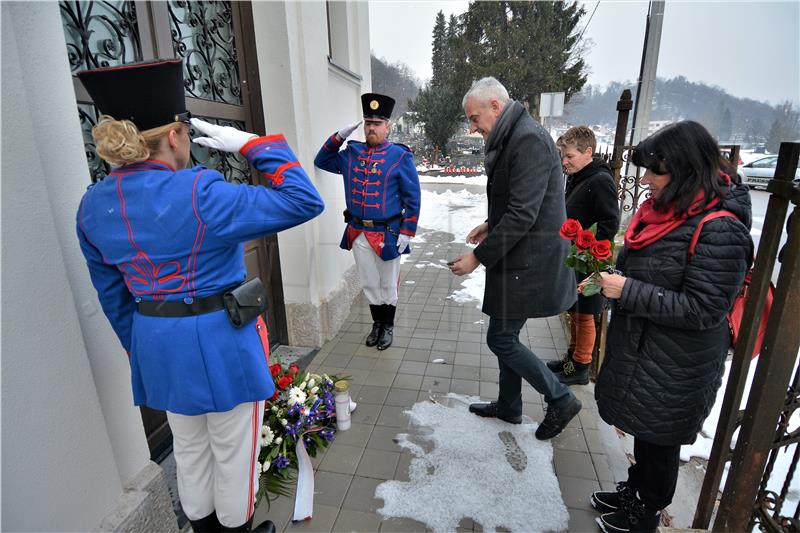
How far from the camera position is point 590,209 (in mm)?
3131

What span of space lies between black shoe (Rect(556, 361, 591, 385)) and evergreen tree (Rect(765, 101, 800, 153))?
237 cm

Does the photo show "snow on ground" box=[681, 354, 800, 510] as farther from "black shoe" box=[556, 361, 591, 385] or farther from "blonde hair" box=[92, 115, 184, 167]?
"blonde hair" box=[92, 115, 184, 167]

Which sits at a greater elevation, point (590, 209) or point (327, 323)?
point (590, 209)

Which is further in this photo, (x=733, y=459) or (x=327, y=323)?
(x=327, y=323)

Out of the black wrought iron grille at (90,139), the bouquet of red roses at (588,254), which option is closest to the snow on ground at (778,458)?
the bouquet of red roses at (588,254)

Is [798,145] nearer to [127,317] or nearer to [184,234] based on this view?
[184,234]

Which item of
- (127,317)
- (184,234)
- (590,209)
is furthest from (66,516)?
(590,209)

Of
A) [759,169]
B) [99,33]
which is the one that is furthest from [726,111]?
[759,169]

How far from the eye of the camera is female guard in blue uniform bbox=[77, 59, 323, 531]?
1.36 meters

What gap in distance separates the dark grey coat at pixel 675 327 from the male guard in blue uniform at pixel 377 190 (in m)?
2.23

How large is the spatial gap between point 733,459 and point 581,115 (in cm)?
3048

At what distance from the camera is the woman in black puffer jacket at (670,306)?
1.55 metres

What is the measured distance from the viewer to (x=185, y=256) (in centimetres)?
143

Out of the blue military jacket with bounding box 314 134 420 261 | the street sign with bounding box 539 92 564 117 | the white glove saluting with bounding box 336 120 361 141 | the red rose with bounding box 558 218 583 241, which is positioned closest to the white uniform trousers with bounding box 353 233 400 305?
the blue military jacket with bounding box 314 134 420 261
